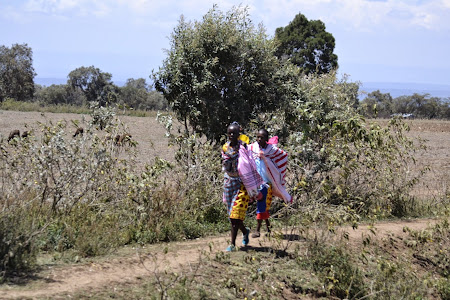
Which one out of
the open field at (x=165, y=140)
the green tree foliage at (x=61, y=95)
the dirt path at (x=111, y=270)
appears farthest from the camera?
the green tree foliage at (x=61, y=95)

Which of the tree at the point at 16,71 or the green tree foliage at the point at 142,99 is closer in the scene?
the tree at the point at 16,71

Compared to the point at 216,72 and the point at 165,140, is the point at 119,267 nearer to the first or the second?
the point at 216,72

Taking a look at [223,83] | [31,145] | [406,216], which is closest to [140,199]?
[31,145]

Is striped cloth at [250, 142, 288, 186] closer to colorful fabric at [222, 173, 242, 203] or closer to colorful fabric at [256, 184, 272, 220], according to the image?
colorful fabric at [256, 184, 272, 220]

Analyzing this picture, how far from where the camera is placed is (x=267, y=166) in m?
7.61

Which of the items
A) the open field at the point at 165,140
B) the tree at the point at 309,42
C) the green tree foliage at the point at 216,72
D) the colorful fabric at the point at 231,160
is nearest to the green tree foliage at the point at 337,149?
the green tree foliage at the point at 216,72

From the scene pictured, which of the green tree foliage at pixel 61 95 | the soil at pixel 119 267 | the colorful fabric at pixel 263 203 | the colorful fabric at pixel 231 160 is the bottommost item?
the soil at pixel 119 267

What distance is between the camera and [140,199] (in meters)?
8.04

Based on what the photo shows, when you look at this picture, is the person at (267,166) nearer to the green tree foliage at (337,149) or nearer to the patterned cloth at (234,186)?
the patterned cloth at (234,186)

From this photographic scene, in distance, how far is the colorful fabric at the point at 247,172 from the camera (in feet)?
23.0

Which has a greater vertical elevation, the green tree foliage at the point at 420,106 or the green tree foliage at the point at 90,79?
the green tree foliage at the point at 90,79

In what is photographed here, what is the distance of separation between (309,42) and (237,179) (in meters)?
38.3

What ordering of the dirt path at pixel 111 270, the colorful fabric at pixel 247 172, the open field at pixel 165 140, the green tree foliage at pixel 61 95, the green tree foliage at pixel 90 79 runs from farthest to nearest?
1. the green tree foliage at pixel 61 95
2. the green tree foliage at pixel 90 79
3. the open field at pixel 165 140
4. the colorful fabric at pixel 247 172
5. the dirt path at pixel 111 270

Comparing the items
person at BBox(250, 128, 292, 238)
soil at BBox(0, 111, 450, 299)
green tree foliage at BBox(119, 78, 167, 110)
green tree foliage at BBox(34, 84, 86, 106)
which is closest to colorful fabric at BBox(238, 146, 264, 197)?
person at BBox(250, 128, 292, 238)
